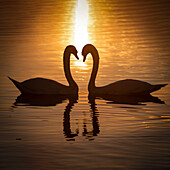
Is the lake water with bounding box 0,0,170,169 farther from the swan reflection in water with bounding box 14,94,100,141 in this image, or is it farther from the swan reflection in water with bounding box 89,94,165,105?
the swan reflection in water with bounding box 89,94,165,105

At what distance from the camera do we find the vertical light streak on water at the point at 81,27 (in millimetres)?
31491

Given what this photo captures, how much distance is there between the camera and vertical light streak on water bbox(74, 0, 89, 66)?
1240 inches

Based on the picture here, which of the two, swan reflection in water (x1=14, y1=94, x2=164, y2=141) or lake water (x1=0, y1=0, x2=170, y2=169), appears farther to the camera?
swan reflection in water (x1=14, y1=94, x2=164, y2=141)

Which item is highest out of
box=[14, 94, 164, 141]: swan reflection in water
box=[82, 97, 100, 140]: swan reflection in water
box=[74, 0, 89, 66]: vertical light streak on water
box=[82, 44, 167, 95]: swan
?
box=[74, 0, 89, 66]: vertical light streak on water

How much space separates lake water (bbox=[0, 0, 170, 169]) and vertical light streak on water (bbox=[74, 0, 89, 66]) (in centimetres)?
27

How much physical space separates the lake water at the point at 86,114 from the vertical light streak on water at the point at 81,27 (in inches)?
10.6

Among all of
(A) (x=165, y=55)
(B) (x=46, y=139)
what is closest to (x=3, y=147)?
(B) (x=46, y=139)

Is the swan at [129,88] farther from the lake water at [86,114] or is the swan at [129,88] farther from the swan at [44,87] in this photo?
the swan at [44,87]

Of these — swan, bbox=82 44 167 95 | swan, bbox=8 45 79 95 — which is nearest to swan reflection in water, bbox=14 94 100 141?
swan, bbox=8 45 79 95

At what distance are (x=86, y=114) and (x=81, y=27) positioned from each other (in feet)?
102

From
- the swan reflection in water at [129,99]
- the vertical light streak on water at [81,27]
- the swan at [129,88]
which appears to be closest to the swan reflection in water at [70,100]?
the swan reflection in water at [129,99]

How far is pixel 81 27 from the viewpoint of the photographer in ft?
141

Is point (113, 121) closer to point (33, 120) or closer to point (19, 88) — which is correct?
point (33, 120)

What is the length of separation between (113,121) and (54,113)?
6.34 feet
